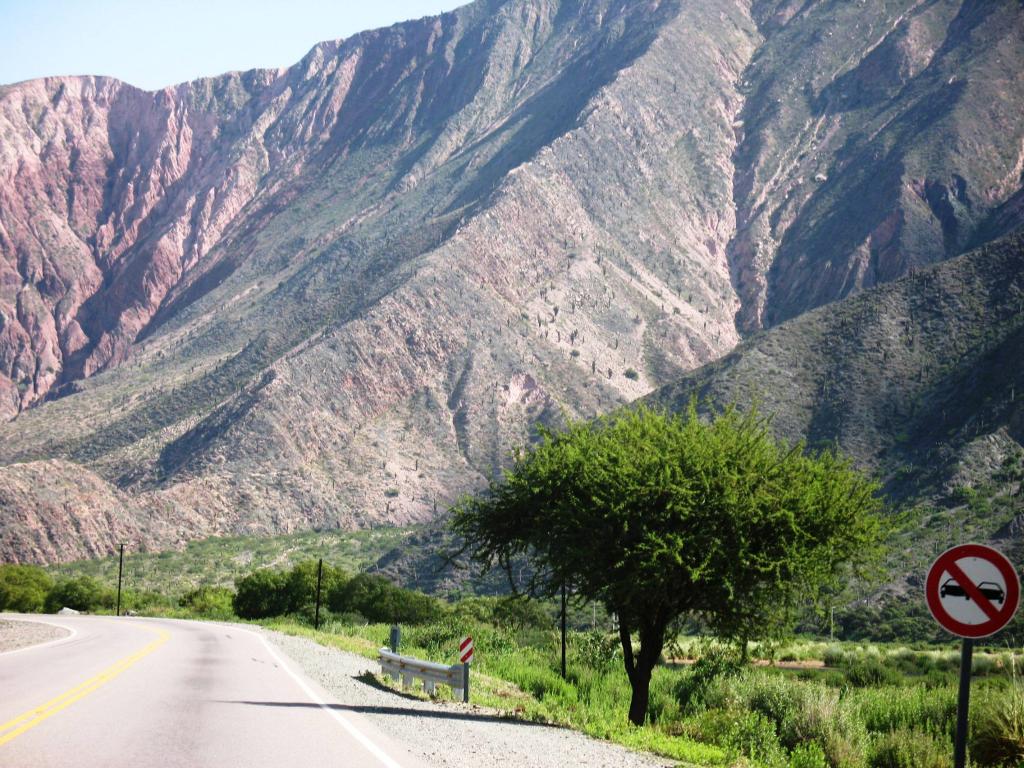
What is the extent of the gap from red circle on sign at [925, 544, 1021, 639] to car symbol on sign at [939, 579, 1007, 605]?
0.06 ft

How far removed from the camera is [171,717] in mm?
13328

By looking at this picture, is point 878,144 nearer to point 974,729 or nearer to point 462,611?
point 462,611

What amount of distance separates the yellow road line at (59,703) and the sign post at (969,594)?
916 centimetres

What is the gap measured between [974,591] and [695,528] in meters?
9.44

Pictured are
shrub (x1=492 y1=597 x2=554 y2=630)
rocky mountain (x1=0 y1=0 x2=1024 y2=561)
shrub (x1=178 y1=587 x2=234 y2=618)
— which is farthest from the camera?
rocky mountain (x1=0 y1=0 x2=1024 y2=561)

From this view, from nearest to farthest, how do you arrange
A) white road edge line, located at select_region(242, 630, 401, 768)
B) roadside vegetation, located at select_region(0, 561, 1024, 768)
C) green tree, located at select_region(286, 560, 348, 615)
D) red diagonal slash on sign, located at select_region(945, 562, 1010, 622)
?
red diagonal slash on sign, located at select_region(945, 562, 1010, 622) → white road edge line, located at select_region(242, 630, 401, 768) → roadside vegetation, located at select_region(0, 561, 1024, 768) → green tree, located at select_region(286, 560, 348, 615)

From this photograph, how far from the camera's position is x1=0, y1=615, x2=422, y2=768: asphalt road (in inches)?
420

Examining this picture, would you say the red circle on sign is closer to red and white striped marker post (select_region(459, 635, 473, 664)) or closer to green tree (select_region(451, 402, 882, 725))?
green tree (select_region(451, 402, 882, 725))

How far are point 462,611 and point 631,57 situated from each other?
13496 cm

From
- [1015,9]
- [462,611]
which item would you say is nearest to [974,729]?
[462,611]

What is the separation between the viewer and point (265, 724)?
13188 millimetres

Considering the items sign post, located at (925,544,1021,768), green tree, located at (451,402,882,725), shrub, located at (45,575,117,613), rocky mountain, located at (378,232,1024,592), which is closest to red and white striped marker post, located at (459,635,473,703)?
green tree, located at (451,402,882,725)

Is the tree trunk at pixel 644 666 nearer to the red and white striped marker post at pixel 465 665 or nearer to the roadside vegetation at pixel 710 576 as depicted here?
the roadside vegetation at pixel 710 576

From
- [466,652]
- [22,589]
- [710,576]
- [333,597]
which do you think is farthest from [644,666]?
[22,589]
